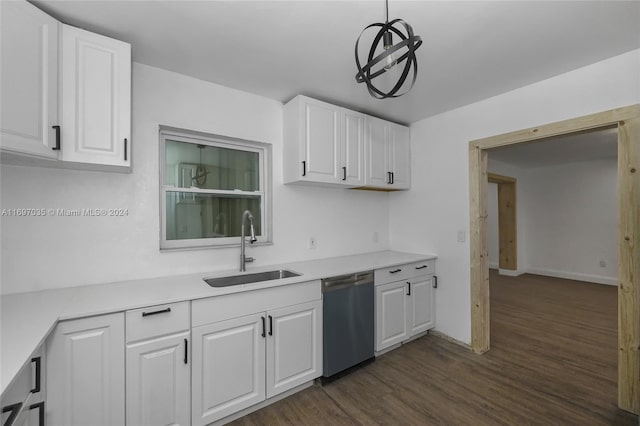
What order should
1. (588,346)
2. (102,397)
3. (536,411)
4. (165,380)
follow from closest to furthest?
(102,397) < (165,380) < (536,411) < (588,346)

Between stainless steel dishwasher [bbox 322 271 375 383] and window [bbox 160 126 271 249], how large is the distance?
2.78 feet

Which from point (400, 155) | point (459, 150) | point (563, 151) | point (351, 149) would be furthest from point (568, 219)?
point (351, 149)

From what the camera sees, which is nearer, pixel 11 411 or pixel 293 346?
pixel 11 411

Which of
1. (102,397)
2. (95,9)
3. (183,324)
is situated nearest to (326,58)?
(95,9)

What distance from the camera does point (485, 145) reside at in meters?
2.74

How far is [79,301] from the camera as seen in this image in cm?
154

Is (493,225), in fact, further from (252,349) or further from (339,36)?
(252,349)

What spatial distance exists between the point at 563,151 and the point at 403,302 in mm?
4229

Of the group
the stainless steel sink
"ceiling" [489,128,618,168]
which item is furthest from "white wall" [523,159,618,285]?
the stainless steel sink

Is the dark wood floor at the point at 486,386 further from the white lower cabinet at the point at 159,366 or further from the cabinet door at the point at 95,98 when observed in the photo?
the cabinet door at the point at 95,98

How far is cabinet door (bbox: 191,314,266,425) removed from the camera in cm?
172

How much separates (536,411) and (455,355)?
79 cm

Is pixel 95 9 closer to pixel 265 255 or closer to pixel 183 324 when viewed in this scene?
pixel 183 324

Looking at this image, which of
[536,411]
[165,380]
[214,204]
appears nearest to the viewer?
[165,380]
